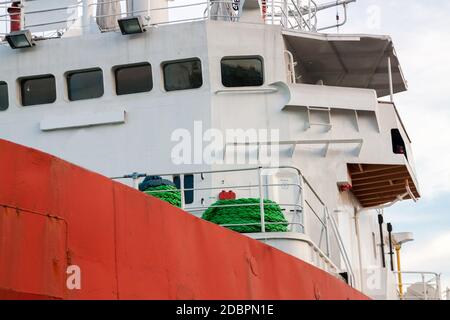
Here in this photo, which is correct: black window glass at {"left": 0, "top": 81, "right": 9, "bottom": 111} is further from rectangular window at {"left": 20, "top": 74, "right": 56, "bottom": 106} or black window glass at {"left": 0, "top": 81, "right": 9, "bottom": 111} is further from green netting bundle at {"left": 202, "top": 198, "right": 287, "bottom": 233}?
green netting bundle at {"left": 202, "top": 198, "right": 287, "bottom": 233}

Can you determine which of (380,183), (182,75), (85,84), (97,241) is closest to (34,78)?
(85,84)

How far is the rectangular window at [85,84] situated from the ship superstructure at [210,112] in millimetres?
18

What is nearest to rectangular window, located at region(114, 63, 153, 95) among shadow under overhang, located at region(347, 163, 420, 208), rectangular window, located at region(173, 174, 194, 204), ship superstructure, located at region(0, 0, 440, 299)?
ship superstructure, located at region(0, 0, 440, 299)

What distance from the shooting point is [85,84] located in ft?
46.9

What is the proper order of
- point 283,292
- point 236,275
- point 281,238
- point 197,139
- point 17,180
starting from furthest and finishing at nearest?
1. point 197,139
2. point 281,238
3. point 283,292
4. point 236,275
5. point 17,180

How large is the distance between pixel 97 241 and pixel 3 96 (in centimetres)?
929

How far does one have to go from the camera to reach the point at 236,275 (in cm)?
802

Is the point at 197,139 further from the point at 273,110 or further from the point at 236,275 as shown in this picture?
the point at 236,275

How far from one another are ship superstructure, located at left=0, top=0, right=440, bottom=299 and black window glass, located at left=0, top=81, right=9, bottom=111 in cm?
2

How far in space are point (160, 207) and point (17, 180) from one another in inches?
63.1

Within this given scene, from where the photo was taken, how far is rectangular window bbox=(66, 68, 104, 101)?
1420 cm

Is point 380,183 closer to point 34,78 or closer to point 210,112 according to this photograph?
point 210,112

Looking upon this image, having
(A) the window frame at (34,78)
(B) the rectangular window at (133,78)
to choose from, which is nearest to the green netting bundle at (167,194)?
(B) the rectangular window at (133,78)
